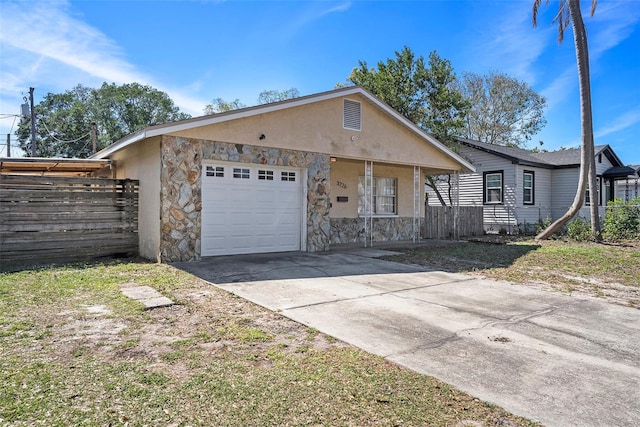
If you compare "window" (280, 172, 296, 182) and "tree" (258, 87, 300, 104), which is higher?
"tree" (258, 87, 300, 104)

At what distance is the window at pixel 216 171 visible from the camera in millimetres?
9633

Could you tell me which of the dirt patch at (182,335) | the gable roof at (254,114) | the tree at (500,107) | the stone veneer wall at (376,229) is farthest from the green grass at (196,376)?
the tree at (500,107)

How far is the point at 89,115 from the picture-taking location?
3722 cm

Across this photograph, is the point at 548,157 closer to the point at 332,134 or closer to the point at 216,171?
the point at 332,134

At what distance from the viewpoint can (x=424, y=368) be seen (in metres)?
3.50

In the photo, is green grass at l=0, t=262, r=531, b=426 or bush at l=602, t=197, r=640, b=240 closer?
green grass at l=0, t=262, r=531, b=426

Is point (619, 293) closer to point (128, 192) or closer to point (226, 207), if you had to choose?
point (226, 207)

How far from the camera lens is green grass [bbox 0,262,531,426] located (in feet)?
8.70

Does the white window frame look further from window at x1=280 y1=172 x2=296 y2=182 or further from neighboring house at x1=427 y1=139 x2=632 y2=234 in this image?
window at x1=280 y1=172 x2=296 y2=182

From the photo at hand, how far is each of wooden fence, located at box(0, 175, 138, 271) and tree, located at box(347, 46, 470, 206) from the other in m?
14.1

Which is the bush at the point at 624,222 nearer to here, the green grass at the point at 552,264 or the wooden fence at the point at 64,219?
the green grass at the point at 552,264

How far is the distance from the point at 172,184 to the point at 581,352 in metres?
8.00

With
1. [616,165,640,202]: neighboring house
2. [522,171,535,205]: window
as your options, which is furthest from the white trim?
[616,165,640,202]: neighboring house

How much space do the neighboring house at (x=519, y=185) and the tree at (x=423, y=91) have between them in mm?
1569
